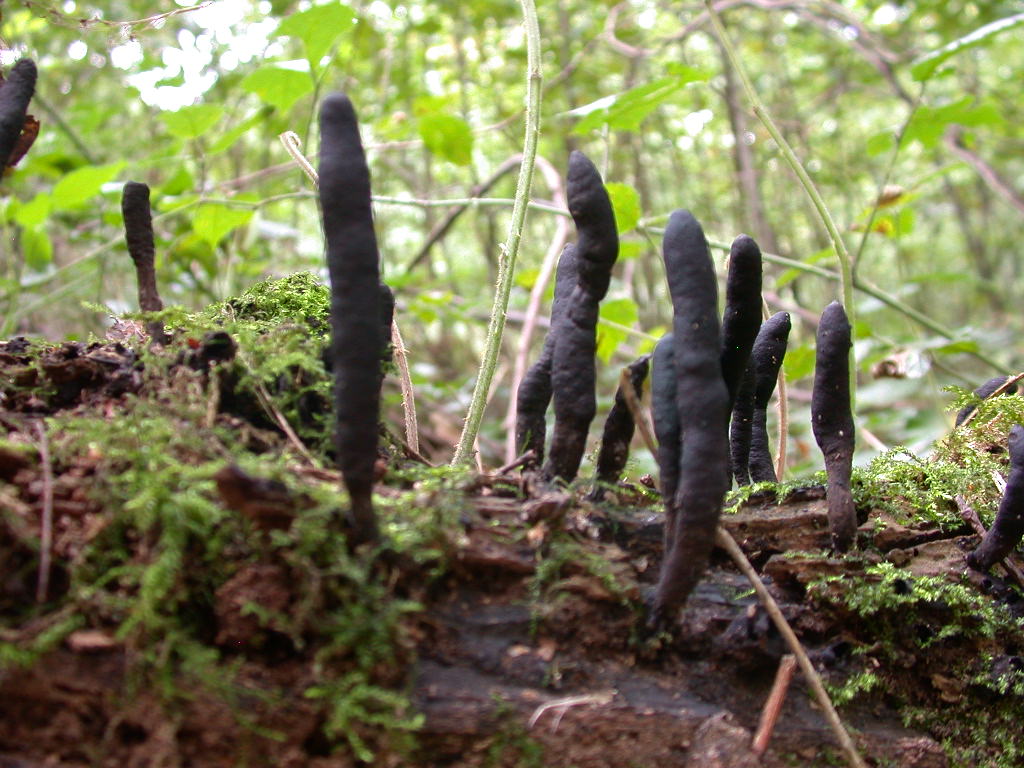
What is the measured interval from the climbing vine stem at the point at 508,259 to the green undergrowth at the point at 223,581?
1.66ft

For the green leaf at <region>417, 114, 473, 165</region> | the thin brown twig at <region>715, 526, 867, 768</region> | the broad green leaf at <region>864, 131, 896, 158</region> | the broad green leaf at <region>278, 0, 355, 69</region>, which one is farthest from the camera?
the broad green leaf at <region>864, 131, 896, 158</region>

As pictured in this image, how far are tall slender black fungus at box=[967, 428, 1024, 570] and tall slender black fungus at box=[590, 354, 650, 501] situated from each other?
67cm

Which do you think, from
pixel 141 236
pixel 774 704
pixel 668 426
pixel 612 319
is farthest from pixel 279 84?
pixel 774 704

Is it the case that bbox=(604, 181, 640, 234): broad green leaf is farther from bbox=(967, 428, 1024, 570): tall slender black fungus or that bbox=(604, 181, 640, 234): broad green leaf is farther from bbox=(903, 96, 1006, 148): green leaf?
bbox=(967, 428, 1024, 570): tall slender black fungus

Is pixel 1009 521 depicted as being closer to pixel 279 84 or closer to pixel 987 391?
pixel 987 391

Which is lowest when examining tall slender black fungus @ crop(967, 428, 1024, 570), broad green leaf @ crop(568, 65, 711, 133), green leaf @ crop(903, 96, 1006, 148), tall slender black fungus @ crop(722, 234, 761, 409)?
tall slender black fungus @ crop(967, 428, 1024, 570)

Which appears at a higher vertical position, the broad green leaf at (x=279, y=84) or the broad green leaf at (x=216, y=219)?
the broad green leaf at (x=279, y=84)

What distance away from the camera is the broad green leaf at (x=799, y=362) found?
2.95m

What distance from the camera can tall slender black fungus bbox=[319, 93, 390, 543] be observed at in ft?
3.64

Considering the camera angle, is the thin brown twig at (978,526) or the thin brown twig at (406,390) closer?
the thin brown twig at (978,526)

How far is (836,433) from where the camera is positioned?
1522 mm

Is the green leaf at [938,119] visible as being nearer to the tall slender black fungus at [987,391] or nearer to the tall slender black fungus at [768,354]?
the tall slender black fungus at [987,391]

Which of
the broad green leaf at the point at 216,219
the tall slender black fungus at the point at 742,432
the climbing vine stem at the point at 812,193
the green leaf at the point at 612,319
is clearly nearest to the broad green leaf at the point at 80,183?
the broad green leaf at the point at 216,219

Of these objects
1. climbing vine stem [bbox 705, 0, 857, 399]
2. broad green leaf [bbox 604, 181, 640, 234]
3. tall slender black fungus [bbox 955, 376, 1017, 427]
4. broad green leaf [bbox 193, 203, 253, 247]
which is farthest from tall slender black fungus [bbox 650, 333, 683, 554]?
broad green leaf [bbox 193, 203, 253, 247]
